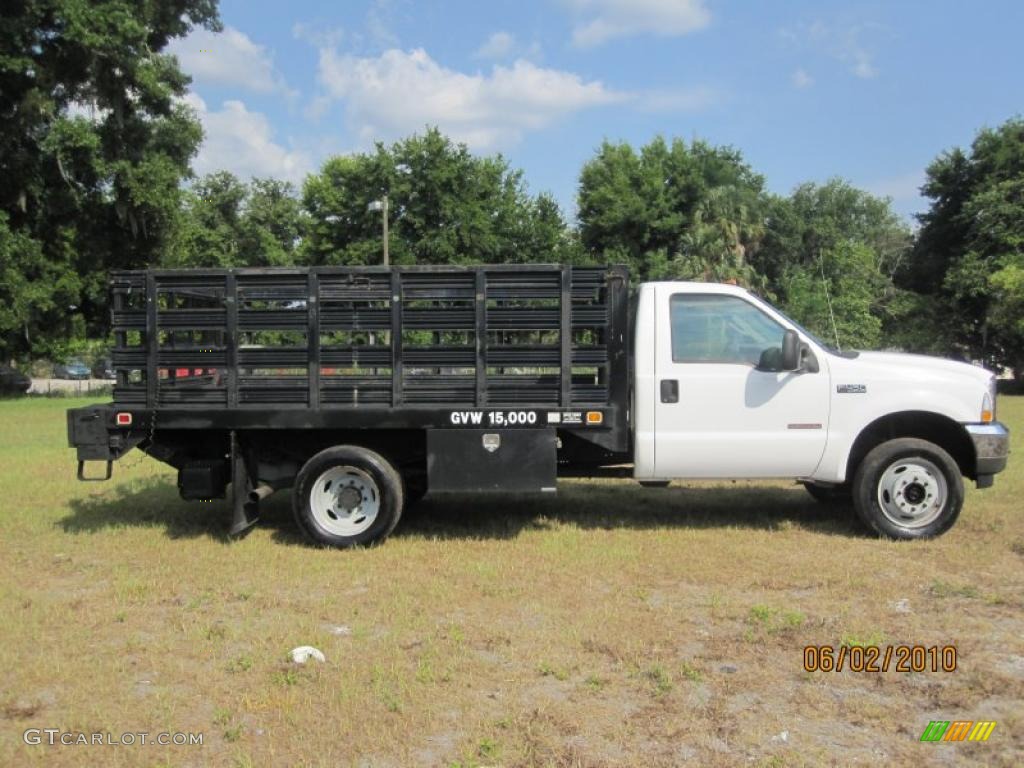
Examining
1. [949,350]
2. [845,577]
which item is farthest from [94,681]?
[949,350]

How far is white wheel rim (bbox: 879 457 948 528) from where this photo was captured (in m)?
7.00

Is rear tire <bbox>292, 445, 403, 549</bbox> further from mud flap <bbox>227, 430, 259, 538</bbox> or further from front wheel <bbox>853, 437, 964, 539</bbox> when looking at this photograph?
front wheel <bbox>853, 437, 964, 539</bbox>

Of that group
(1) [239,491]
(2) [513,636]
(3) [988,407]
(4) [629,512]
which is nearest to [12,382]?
(1) [239,491]

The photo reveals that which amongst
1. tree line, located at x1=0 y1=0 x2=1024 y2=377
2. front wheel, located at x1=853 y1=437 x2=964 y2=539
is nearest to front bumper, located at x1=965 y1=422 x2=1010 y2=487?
front wheel, located at x1=853 y1=437 x2=964 y2=539

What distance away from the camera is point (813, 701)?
405 cm

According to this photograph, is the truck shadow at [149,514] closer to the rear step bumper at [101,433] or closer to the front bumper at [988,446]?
the rear step bumper at [101,433]

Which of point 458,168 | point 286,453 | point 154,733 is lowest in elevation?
point 154,733

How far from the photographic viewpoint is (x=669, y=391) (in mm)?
6953

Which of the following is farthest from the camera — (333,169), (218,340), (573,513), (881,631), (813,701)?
(333,169)

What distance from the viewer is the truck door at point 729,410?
6953 mm

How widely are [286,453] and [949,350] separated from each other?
127ft

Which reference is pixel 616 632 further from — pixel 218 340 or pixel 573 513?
pixel 218 340

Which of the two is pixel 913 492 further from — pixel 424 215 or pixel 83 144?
pixel 424 215
